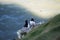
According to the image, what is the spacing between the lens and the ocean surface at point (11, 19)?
6.43 metres

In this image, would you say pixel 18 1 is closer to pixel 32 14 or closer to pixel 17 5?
pixel 17 5

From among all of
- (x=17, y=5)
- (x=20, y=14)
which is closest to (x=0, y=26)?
(x=20, y=14)

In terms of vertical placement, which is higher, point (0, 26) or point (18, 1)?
point (18, 1)

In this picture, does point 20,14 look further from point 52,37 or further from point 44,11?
point 52,37

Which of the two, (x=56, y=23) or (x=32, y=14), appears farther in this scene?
(x=32, y=14)

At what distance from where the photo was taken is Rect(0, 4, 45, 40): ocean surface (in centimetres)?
643

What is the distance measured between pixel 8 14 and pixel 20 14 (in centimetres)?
54

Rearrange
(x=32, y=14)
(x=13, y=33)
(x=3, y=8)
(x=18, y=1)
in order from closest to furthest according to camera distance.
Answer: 1. (x=13, y=33)
2. (x=32, y=14)
3. (x=3, y=8)
4. (x=18, y=1)

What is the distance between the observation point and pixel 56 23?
271cm

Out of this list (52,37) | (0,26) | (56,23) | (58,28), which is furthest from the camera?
(0,26)

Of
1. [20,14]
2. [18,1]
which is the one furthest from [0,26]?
[18,1]

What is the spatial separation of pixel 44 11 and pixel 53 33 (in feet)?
19.7

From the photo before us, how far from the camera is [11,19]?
7.64 m

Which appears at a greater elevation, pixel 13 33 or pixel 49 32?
pixel 49 32
